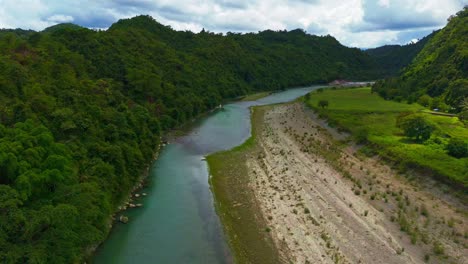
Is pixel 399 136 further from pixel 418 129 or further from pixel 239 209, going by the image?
pixel 239 209

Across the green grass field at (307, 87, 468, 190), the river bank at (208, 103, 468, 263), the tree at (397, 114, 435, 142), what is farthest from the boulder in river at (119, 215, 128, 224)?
the tree at (397, 114, 435, 142)

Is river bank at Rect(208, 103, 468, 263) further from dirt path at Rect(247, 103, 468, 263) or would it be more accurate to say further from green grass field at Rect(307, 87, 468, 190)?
green grass field at Rect(307, 87, 468, 190)

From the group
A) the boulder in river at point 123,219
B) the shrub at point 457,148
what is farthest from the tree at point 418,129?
the boulder in river at point 123,219

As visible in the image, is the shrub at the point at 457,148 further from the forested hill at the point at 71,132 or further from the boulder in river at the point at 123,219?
the boulder in river at the point at 123,219

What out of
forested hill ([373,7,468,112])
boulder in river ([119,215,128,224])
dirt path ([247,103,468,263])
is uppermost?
forested hill ([373,7,468,112])

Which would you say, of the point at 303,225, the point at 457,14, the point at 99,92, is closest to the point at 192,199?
the point at 303,225

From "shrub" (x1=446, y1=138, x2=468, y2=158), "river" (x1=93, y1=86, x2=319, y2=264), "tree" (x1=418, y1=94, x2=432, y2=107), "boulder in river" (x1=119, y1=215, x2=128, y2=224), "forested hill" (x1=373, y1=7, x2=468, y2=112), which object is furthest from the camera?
"tree" (x1=418, y1=94, x2=432, y2=107)
